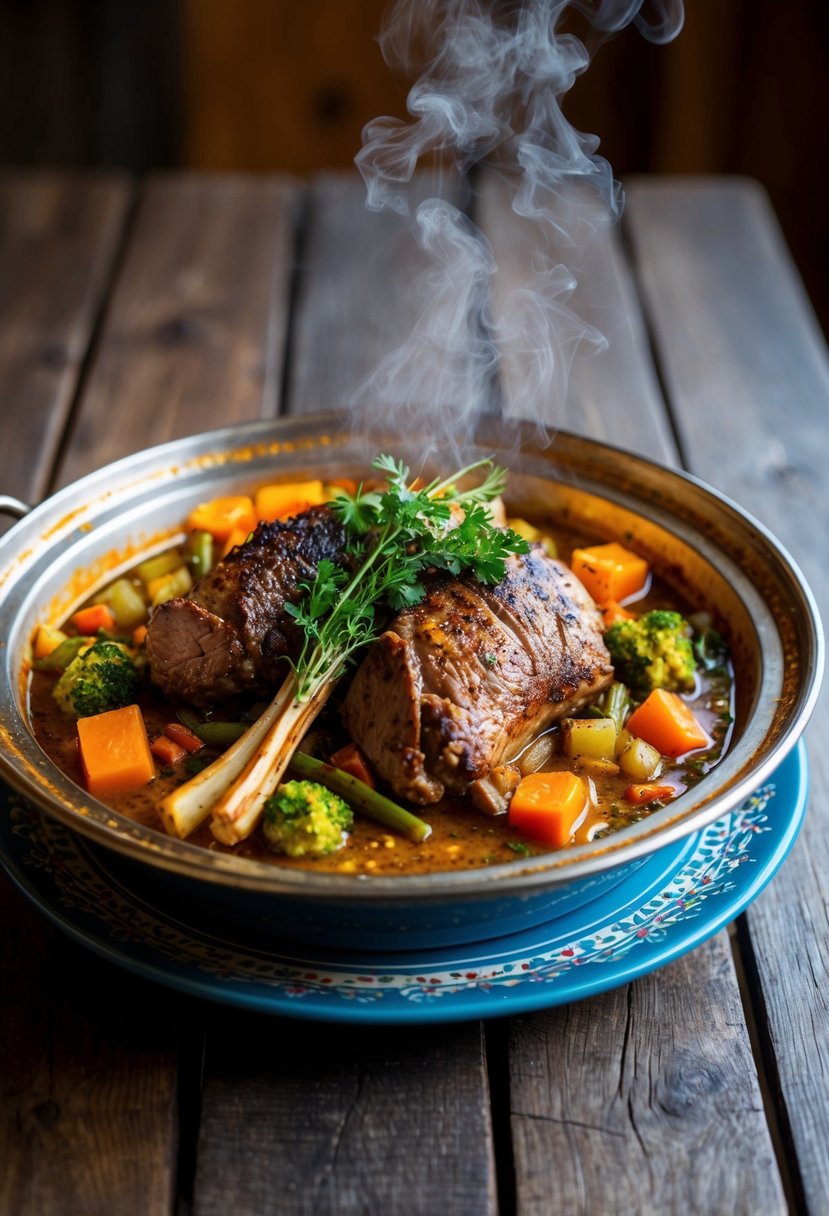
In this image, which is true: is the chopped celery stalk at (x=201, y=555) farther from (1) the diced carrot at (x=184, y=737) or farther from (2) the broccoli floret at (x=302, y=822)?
(2) the broccoli floret at (x=302, y=822)

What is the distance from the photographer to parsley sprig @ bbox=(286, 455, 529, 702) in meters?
3.15

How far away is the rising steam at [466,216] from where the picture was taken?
14.4 ft

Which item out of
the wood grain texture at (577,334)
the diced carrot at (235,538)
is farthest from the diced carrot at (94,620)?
the wood grain texture at (577,334)

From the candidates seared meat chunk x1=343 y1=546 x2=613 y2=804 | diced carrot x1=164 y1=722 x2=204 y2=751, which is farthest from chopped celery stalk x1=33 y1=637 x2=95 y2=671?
seared meat chunk x1=343 y1=546 x2=613 y2=804

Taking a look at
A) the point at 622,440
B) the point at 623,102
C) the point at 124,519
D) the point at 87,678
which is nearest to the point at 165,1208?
the point at 87,678

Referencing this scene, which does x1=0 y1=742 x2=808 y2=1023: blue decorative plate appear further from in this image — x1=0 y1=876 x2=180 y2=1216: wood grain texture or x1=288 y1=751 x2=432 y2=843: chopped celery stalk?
x1=288 y1=751 x2=432 y2=843: chopped celery stalk

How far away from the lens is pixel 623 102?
349 inches

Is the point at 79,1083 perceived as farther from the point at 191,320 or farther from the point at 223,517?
the point at 191,320

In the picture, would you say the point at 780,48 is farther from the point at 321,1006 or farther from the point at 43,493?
the point at 321,1006

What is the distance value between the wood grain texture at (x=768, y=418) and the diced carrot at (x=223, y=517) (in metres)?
1.88

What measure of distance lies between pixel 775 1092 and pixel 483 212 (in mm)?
4863

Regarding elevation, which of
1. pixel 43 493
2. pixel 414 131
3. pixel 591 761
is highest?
pixel 414 131

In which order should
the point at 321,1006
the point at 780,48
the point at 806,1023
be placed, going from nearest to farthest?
1. the point at 321,1006
2. the point at 806,1023
3. the point at 780,48

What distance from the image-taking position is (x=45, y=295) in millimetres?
5812
